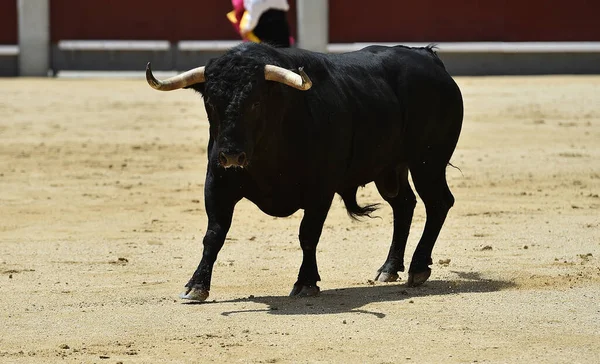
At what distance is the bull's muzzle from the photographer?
5121mm

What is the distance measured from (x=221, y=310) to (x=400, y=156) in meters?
1.36

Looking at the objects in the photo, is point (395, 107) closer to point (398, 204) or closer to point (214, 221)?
point (398, 204)

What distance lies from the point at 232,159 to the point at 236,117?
0.19m

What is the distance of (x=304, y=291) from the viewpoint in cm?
561

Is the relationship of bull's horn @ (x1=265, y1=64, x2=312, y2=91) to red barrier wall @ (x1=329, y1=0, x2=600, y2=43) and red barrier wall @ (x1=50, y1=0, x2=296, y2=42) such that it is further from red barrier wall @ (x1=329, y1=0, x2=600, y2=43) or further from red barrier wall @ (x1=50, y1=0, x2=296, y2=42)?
red barrier wall @ (x1=50, y1=0, x2=296, y2=42)

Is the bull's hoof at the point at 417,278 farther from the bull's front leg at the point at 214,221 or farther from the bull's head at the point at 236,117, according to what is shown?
the bull's head at the point at 236,117

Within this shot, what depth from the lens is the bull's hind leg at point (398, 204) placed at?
20.5 feet

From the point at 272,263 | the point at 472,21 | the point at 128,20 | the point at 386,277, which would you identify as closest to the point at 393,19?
the point at 472,21

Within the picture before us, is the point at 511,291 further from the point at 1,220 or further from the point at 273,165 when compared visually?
the point at 1,220

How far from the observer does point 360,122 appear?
5922mm

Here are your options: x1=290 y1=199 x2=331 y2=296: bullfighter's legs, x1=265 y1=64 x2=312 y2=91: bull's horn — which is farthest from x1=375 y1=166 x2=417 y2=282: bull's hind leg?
x1=265 y1=64 x2=312 y2=91: bull's horn

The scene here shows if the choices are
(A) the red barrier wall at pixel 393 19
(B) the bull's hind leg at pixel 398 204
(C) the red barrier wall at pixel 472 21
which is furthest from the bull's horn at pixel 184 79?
(C) the red barrier wall at pixel 472 21

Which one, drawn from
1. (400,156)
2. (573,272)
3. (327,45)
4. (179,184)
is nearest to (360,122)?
(400,156)

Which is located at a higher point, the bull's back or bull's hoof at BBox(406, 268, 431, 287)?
the bull's back
